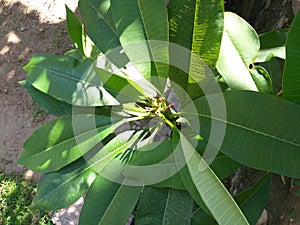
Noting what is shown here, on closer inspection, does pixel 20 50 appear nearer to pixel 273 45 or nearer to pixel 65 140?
pixel 65 140

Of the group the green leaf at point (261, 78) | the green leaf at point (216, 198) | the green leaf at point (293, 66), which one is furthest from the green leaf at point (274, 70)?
the green leaf at point (216, 198)

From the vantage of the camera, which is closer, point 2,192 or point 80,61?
point 80,61

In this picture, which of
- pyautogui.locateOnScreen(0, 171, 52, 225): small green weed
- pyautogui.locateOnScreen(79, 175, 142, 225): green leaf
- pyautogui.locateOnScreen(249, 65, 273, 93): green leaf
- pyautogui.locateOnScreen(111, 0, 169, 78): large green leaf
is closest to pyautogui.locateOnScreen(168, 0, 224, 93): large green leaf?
pyautogui.locateOnScreen(111, 0, 169, 78): large green leaf

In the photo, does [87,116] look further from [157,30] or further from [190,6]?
[190,6]

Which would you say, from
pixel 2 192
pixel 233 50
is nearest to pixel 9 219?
pixel 2 192

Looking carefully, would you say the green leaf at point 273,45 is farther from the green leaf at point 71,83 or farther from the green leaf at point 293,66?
the green leaf at point 71,83
